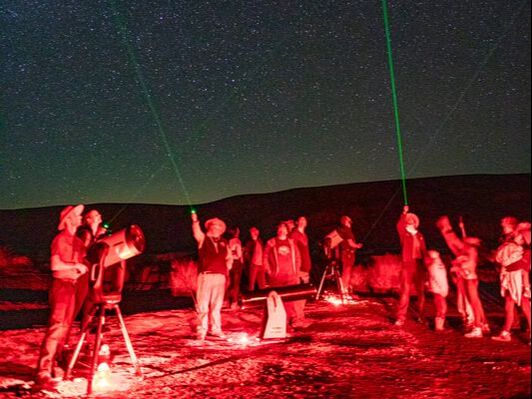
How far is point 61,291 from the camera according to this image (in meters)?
5.83

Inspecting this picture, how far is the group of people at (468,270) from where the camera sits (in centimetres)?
709

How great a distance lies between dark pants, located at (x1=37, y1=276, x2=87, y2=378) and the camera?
18.8ft

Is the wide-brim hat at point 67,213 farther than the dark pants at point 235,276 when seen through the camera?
No

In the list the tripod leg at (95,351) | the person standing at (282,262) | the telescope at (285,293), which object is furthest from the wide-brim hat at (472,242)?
the tripod leg at (95,351)

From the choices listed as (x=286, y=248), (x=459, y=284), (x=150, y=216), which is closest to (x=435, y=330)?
(x=459, y=284)

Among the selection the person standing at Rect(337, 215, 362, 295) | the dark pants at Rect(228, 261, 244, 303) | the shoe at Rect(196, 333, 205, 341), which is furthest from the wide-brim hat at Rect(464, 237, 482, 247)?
the dark pants at Rect(228, 261, 244, 303)

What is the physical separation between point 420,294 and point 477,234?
27553 mm

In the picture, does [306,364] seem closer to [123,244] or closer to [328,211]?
[123,244]

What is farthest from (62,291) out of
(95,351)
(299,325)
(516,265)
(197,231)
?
(516,265)

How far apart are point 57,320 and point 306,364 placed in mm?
3088

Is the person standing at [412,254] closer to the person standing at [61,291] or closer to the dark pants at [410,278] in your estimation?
the dark pants at [410,278]

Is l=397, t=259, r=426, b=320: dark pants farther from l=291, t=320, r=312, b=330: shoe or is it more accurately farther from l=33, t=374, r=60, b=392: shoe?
l=33, t=374, r=60, b=392: shoe

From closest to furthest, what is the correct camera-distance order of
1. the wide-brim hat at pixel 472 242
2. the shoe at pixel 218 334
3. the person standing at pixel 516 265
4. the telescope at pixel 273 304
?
the person standing at pixel 516 265
the wide-brim hat at pixel 472 242
the telescope at pixel 273 304
the shoe at pixel 218 334

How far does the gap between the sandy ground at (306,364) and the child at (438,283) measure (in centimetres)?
27
